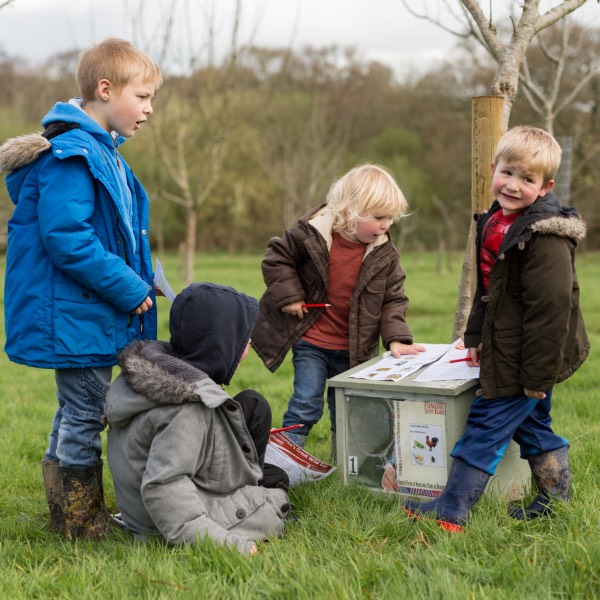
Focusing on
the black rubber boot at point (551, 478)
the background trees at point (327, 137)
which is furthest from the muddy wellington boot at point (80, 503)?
the background trees at point (327, 137)

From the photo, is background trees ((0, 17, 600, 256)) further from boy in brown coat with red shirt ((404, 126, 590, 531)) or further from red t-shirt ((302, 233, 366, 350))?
boy in brown coat with red shirt ((404, 126, 590, 531))

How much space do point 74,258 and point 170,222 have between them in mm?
32774

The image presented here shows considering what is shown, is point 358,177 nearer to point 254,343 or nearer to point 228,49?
point 254,343

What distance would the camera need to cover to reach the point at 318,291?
384 cm

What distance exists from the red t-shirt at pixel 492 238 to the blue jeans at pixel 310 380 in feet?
3.23

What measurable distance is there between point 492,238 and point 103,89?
67.0 inches

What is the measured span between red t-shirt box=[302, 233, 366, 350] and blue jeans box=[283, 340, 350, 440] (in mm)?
55

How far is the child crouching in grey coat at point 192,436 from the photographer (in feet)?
8.66

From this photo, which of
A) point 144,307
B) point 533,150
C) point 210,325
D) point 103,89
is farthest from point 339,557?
point 103,89

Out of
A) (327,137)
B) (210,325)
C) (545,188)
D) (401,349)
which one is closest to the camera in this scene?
(210,325)

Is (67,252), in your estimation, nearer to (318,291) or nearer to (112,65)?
(112,65)

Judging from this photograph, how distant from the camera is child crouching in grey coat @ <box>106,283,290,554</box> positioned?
2.64m

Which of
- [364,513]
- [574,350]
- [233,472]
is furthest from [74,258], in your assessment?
[574,350]

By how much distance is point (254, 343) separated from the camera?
12.6ft
